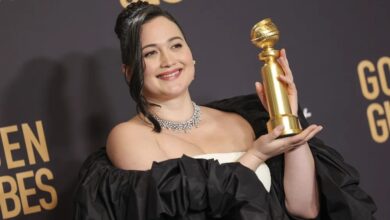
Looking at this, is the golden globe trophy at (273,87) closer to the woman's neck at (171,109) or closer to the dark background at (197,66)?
the woman's neck at (171,109)

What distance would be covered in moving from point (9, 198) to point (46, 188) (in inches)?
4.4

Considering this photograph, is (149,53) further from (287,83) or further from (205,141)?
(287,83)

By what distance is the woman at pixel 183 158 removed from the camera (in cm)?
162

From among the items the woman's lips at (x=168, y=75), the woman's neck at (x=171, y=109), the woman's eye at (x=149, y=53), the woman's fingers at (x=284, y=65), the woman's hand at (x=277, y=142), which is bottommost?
the woman's hand at (x=277, y=142)

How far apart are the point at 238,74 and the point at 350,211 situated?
79cm

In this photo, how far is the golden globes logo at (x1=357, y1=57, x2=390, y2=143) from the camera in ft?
8.52

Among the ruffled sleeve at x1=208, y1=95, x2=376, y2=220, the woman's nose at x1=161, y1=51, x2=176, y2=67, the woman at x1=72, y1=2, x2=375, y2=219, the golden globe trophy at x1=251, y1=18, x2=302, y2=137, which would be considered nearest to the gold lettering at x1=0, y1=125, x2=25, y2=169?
the woman at x1=72, y1=2, x2=375, y2=219

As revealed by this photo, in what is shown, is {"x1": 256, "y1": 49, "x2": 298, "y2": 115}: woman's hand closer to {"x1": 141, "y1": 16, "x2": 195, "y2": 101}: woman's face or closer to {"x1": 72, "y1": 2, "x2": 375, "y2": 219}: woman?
{"x1": 72, "y1": 2, "x2": 375, "y2": 219}: woman

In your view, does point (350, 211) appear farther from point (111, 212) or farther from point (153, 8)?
point (153, 8)

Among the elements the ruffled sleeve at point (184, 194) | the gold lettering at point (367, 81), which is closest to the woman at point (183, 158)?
the ruffled sleeve at point (184, 194)

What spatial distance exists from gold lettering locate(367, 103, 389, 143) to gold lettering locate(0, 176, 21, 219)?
129 centimetres

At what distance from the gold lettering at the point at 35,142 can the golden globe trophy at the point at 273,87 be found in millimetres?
785

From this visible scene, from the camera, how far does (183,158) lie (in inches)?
64.9

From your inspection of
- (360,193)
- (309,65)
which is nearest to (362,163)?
(309,65)
